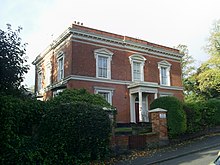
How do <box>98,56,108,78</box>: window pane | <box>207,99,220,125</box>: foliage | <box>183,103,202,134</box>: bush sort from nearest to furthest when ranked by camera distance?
1. <box>183,103,202,134</box>: bush
2. <box>207,99,220,125</box>: foliage
3. <box>98,56,108,78</box>: window pane

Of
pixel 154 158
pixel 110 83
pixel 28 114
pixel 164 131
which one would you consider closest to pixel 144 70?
pixel 110 83

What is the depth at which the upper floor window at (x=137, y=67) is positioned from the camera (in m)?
25.2

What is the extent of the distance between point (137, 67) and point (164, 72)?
4309mm

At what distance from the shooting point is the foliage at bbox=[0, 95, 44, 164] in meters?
8.69

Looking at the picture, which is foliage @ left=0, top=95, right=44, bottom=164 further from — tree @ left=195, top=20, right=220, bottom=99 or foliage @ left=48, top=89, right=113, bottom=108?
tree @ left=195, top=20, right=220, bottom=99

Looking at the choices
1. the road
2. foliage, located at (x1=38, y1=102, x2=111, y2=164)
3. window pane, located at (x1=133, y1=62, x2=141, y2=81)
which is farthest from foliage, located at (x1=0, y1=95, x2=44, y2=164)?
window pane, located at (x1=133, y1=62, x2=141, y2=81)

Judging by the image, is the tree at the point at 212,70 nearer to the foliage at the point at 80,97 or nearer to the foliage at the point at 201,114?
the foliage at the point at 201,114

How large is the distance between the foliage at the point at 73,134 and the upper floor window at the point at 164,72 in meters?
18.0

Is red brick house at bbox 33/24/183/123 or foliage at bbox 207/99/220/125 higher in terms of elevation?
red brick house at bbox 33/24/183/123

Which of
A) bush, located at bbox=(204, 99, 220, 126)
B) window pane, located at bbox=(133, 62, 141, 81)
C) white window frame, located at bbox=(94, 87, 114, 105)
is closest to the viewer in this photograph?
bush, located at bbox=(204, 99, 220, 126)

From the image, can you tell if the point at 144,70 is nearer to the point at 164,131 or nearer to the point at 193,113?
the point at 193,113

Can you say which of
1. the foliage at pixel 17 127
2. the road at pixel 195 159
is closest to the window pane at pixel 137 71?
the road at pixel 195 159

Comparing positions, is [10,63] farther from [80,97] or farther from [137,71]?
[137,71]

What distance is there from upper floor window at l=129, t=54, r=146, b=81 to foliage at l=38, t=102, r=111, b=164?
14836 mm
